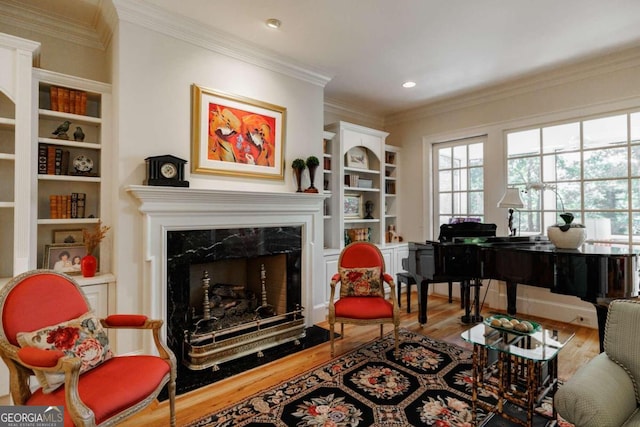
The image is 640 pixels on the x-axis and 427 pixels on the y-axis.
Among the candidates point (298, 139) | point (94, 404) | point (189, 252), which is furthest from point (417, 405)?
point (298, 139)

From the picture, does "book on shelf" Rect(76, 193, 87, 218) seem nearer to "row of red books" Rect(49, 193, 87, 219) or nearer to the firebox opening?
"row of red books" Rect(49, 193, 87, 219)

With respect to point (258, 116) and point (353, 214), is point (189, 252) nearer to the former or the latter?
point (258, 116)

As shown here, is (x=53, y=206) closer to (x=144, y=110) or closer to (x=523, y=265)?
(x=144, y=110)

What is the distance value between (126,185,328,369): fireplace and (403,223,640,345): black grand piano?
1.22 meters

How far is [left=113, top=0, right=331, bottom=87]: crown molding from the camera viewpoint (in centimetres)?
251

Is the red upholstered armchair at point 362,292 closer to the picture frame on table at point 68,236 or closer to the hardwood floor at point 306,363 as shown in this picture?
the hardwood floor at point 306,363

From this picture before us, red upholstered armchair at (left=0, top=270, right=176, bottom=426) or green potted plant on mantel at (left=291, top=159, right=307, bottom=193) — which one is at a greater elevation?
green potted plant on mantel at (left=291, top=159, right=307, bottom=193)

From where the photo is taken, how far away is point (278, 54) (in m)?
3.32

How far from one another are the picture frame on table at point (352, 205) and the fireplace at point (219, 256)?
1.06 m

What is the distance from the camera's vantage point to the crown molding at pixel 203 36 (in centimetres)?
251

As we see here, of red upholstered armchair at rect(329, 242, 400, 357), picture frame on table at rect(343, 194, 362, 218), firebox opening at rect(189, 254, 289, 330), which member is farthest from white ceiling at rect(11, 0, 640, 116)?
firebox opening at rect(189, 254, 289, 330)

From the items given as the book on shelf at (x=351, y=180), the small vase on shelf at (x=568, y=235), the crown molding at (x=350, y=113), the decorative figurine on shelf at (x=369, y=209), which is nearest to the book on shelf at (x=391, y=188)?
the decorative figurine on shelf at (x=369, y=209)

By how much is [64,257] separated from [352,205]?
3.42 metres

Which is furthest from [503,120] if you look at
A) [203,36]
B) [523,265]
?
[203,36]
